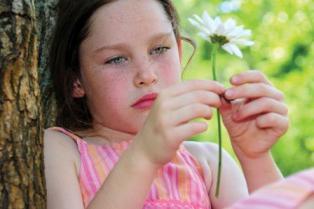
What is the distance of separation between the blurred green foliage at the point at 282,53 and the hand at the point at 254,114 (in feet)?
16.0

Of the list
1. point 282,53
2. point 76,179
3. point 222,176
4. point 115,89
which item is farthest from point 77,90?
point 282,53

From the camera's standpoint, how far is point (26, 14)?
1.57m

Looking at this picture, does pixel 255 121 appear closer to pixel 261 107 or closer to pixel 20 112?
pixel 261 107

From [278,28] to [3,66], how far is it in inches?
228

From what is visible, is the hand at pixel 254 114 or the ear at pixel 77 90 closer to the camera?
the hand at pixel 254 114

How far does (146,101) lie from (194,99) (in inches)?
14.3

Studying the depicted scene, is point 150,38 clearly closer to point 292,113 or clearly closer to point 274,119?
point 274,119

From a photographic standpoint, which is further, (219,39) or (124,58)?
(124,58)

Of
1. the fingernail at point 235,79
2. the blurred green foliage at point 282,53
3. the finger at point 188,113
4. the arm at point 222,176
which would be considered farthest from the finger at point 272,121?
the blurred green foliage at point 282,53

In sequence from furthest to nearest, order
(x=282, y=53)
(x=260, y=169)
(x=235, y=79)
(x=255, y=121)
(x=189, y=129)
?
(x=282, y=53) < (x=260, y=169) < (x=255, y=121) < (x=235, y=79) < (x=189, y=129)

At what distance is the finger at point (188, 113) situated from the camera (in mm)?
1599

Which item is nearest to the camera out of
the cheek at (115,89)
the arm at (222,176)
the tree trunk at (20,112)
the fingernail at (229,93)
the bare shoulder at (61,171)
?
the tree trunk at (20,112)

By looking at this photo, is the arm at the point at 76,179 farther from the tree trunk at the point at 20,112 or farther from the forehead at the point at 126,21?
the forehead at the point at 126,21

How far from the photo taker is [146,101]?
1959 millimetres
